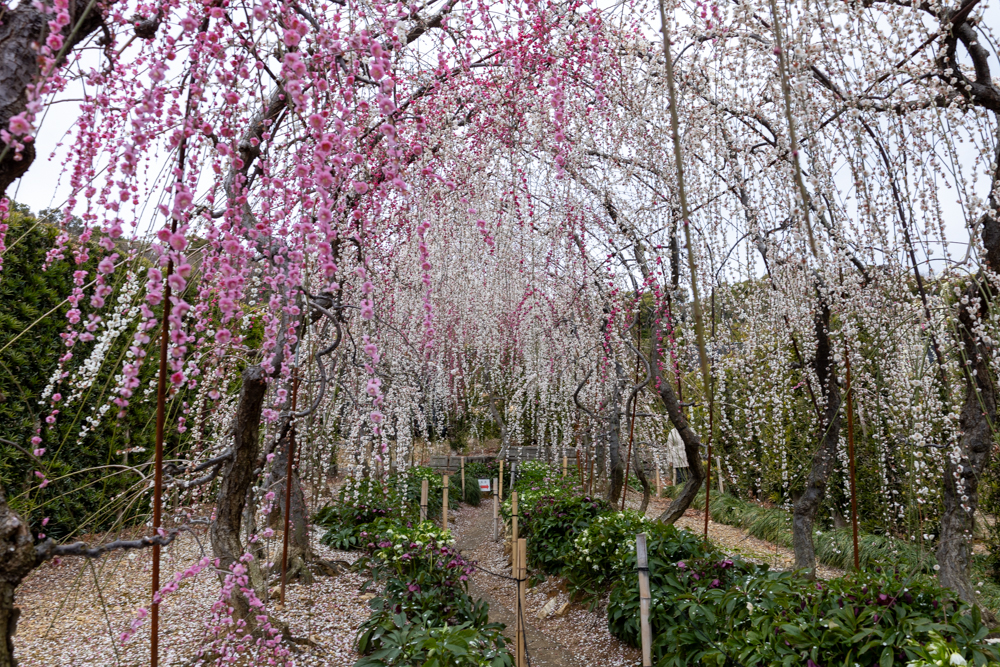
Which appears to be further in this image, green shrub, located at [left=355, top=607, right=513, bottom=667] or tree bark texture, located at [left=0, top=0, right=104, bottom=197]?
green shrub, located at [left=355, top=607, right=513, bottom=667]

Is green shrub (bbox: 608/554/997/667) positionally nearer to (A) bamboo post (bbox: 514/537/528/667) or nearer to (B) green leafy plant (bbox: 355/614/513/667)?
(A) bamboo post (bbox: 514/537/528/667)

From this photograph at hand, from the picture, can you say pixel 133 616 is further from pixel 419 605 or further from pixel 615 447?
pixel 615 447

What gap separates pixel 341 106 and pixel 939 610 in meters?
2.66

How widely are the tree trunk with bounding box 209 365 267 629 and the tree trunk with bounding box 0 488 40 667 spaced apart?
1.30 meters

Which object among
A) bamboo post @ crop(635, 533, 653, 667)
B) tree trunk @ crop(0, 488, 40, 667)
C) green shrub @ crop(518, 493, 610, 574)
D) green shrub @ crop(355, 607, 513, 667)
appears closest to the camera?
tree trunk @ crop(0, 488, 40, 667)

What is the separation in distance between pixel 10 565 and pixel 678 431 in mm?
3910

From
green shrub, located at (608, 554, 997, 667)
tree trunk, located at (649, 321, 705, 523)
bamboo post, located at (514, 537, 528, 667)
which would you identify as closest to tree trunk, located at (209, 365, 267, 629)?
bamboo post, located at (514, 537, 528, 667)

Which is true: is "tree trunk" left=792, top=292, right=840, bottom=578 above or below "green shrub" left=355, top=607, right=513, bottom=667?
above

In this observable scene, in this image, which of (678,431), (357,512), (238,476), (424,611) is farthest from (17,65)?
(357,512)

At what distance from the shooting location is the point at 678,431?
14.1ft

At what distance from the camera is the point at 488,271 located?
6.46m

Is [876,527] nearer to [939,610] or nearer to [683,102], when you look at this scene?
[939,610]

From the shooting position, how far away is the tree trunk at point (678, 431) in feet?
14.3

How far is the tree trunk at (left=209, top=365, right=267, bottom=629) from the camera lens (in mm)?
2641
